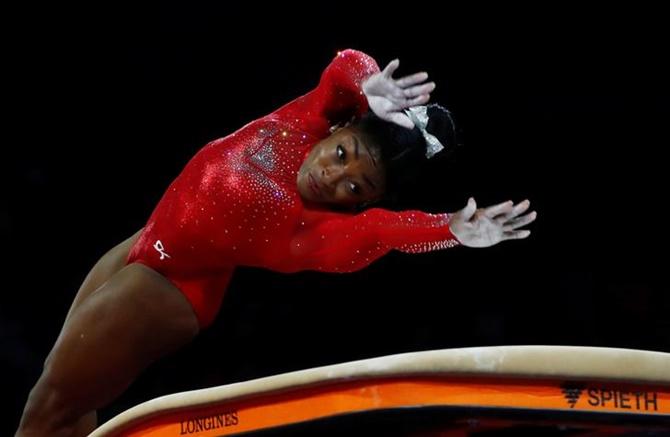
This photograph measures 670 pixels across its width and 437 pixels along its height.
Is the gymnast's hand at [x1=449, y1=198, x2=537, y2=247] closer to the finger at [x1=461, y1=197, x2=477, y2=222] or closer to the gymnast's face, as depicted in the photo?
the finger at [x1=461, y1=197, x2=477, y2=222]

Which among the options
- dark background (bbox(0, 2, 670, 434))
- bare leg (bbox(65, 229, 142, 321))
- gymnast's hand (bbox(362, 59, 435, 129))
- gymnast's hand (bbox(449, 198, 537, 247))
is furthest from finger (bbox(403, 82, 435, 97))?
dark background (bbox(0, 2, 670, 434))

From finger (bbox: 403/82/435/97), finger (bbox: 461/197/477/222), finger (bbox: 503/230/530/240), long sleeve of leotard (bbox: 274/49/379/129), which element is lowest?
finger (bbox: 503/230/530/240)

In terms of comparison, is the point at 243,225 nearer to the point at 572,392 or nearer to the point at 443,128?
the point at 443,128

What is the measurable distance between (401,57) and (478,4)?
0.40 metres

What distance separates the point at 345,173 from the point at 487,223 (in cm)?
40

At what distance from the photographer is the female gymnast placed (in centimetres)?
215

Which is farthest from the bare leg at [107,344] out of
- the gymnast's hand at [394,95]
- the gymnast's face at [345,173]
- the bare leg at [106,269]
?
the gymnast's hand at [394,95]

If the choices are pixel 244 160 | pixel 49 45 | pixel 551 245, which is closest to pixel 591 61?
pixel 551 245

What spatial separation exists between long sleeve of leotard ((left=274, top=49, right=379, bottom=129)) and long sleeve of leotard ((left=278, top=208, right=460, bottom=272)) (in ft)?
0.97

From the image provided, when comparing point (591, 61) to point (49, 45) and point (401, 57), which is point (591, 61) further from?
point (49, 45)

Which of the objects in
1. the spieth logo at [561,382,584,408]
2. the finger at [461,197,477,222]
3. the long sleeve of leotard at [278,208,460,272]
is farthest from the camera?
the long sleeve of leotard at [278,208,460,272]

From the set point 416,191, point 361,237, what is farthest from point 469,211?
point 416,191

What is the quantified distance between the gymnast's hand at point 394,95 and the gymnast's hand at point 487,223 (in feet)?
0.87

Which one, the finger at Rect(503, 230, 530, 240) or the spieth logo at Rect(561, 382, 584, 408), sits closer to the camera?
the spieth logo at Rect(561, 382, 584, 408)
